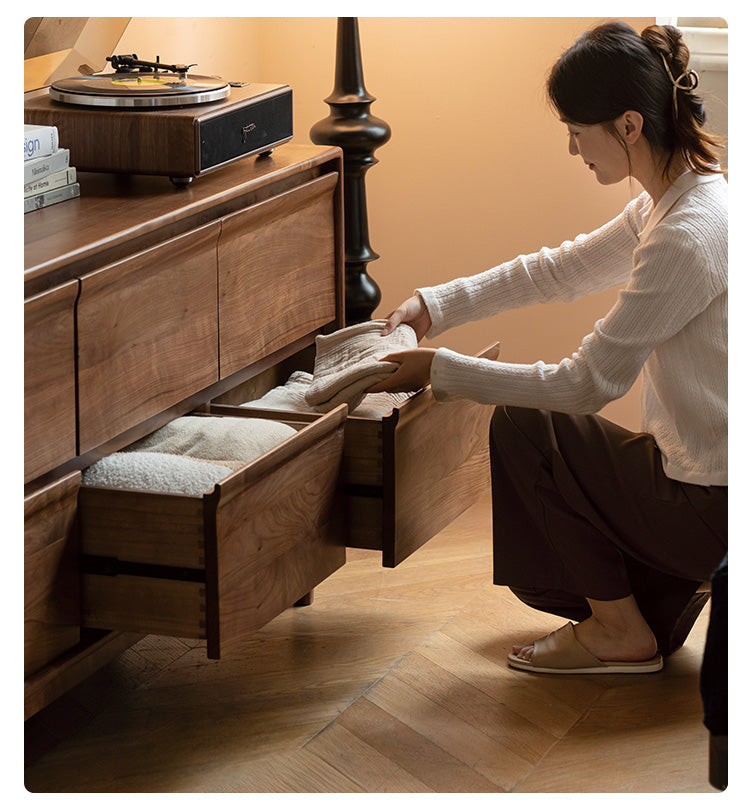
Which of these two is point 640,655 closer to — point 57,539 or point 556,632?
point 556,632

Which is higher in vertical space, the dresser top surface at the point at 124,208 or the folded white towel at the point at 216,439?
the dresser top surface at the point at 124,208

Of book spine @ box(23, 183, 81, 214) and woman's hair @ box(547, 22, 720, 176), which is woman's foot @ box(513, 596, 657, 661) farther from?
book spine @ box(23, 183, 81, 214)

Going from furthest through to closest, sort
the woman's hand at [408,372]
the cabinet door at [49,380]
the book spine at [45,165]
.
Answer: the woman's hand at [408,372]
the book spine at [45,165]
the cabinet door at [49,380]

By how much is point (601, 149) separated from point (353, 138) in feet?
2.27

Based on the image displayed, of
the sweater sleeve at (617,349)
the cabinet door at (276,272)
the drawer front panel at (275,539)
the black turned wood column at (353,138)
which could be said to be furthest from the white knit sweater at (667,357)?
the black turned wood column at (353,138)

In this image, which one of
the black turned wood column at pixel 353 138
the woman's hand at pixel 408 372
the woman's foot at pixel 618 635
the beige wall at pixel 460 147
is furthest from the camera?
the beige wall at pixel 460 147

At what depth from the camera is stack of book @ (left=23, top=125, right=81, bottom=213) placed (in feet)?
5.05

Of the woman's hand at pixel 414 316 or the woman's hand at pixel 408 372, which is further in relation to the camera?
the woman's hand at pixel 414 316

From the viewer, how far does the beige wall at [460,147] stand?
259cm

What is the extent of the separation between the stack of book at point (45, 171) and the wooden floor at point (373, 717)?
0.70 meters

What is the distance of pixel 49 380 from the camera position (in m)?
1.36

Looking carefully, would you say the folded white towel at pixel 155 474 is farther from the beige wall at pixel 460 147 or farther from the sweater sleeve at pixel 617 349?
the beige wall at pixel 460 147

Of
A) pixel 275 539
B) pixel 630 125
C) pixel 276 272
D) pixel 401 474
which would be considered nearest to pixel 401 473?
pixel 401 474

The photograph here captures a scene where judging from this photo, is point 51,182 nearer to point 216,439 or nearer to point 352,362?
point 216,439
